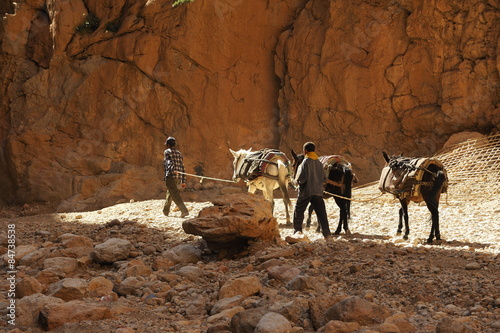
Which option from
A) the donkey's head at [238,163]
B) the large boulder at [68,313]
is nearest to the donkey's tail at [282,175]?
the donkey's head at [238,163]

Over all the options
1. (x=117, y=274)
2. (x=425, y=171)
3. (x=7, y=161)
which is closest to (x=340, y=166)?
(x=425, y=171)

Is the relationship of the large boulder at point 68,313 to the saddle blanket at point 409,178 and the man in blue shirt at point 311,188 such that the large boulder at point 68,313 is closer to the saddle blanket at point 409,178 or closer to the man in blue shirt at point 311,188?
the man in blue shirt at point 311,188

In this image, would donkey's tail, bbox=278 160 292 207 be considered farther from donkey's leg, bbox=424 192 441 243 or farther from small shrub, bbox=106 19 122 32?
small shrub, bbox=106 19 122 32

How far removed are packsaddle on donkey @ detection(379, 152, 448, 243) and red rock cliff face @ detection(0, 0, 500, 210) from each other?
25.6 ft

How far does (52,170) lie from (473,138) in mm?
14181

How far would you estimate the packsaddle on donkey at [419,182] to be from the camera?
8.45m

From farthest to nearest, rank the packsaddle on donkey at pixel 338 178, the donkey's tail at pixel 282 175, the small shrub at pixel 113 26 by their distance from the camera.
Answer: the small shrub at pixel 113 26 < the donkey's tail at pixel 282 175 < the packsaddle on donkey at pixel 338 178

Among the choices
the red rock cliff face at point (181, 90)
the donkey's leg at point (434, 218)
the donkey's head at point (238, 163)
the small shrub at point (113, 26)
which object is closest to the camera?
the donkey's leg at point (434, 218)

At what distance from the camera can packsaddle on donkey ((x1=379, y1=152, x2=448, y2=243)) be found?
8.45 meters

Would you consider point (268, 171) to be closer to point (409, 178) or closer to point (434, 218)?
point (409, 178)

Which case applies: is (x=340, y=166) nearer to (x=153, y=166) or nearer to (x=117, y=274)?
(x=117, y=274)

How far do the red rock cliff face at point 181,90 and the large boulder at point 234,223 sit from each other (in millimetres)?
10134

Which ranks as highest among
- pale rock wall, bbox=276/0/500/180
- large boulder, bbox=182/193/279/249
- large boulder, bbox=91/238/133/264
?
pale rock wall, bbox=276/0/500/180

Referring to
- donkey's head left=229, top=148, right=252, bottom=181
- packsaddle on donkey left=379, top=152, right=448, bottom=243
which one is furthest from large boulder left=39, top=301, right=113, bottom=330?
donkey's head left=229, top=148, right=252, bottom=181
